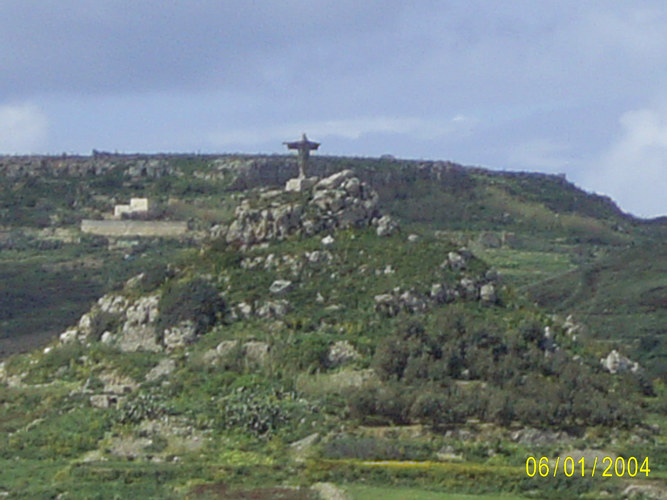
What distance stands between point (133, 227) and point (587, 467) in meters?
93.1

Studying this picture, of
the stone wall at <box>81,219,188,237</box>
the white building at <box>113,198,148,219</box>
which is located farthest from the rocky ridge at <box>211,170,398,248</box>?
the white building at <box>113,198,148,219</box>

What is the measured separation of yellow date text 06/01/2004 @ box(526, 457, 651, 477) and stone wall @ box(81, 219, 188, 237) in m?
86.4

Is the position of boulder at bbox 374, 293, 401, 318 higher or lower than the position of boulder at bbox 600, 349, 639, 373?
higher

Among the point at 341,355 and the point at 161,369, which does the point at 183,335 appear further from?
the point at 341,355

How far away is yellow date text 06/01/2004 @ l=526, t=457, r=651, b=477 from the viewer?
53.2 m

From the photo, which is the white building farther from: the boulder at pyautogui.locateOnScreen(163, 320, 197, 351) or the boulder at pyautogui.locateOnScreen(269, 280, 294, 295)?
the boulder at pyautogui.locateOnScreen(163, 320, 197, 351)

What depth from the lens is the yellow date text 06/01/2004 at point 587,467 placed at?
175 ft

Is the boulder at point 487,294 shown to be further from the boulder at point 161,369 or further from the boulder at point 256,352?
the boulder at point 161,369

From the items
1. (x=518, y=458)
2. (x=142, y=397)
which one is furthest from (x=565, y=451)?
(x=142, y=397)

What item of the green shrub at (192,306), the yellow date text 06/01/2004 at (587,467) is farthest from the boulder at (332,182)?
the yellow date text 06/01/2004 at (587,467)

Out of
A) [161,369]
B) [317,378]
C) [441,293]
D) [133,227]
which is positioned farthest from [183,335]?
[133,227]

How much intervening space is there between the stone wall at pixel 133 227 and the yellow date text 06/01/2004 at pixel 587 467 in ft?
284

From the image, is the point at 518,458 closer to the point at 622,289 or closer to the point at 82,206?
the point at 622,289

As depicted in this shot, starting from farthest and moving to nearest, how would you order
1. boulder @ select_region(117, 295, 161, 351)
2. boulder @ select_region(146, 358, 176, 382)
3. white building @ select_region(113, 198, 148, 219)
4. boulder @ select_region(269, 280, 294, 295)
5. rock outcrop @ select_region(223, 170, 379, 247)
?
white building @ select_region(113, 198, 148, 219)
rock outcrop @ select_region(223, 170, 379, 247)
boulder @ select_region(269, 280, 294, 295)
boulder @ select_region(117, 295, 161, 351)
boulder @ select_region(146, 358, 176, 382)
